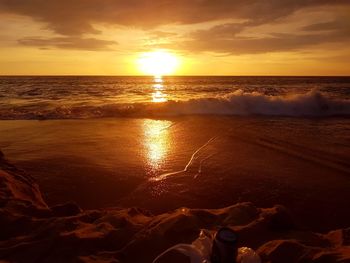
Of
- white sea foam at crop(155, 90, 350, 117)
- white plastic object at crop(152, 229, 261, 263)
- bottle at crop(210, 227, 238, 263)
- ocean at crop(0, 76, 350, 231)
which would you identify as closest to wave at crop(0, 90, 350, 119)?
white sea foam at crop(155, 90, 350, 117)

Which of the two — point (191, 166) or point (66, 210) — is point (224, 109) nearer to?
point (191, 166)

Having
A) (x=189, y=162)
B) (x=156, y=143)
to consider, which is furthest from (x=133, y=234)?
(x=156, y=143)

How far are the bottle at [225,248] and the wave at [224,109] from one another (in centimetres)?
1136

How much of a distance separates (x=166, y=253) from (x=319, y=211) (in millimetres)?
2754

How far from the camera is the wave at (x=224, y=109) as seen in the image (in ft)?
45.5

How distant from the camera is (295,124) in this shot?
11.3m

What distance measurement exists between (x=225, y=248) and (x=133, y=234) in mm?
1231

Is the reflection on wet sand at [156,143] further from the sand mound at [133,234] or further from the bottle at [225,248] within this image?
the bottle at [225,248]

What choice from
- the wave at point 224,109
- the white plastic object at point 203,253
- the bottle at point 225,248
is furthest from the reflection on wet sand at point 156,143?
the bottle at point 225,248

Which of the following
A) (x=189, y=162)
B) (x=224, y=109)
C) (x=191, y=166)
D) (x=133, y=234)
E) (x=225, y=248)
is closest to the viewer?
(x=225, y=248)

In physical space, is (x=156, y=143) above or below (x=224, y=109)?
below

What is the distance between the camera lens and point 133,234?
10.7 feet

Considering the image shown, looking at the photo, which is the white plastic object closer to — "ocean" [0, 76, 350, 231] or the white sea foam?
"ocean" [0, 76, 350, 231]

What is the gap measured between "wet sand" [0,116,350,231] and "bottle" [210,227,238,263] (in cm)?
205
